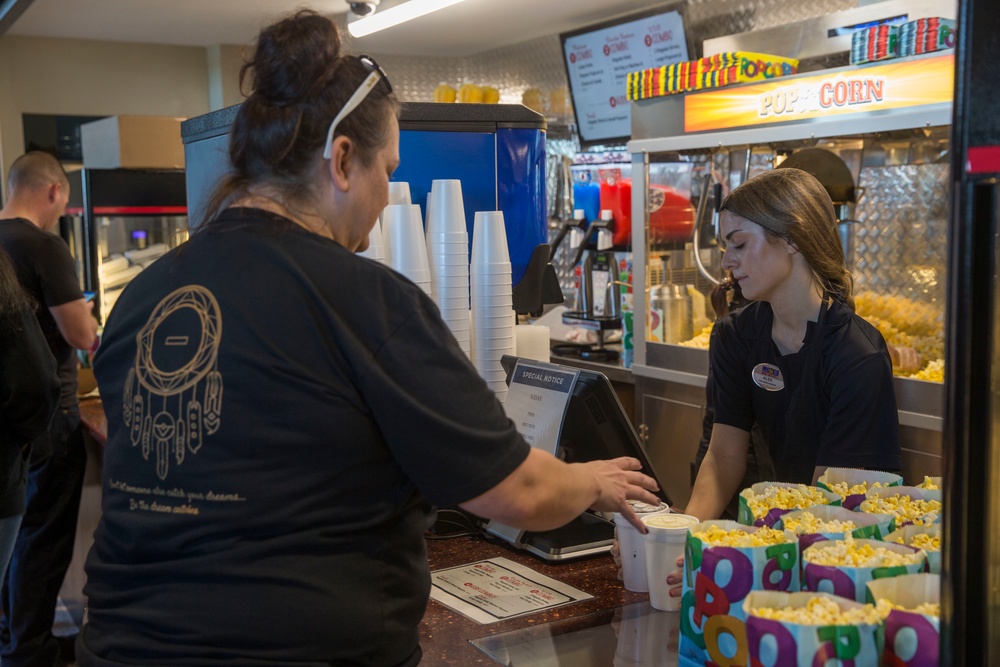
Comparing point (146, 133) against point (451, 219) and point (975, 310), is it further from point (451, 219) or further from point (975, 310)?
point (975, 310)

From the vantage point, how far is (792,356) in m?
2.37

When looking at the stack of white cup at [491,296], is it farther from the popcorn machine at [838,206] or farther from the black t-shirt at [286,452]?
the popcorn machine at [838,206]

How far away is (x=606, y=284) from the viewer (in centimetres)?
503

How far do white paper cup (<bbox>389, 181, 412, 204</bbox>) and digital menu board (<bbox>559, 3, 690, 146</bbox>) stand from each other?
3.61 metres

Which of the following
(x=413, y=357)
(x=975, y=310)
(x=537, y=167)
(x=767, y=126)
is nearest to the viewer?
(x=975, y=310)

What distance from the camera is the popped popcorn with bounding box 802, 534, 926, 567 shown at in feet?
3.78

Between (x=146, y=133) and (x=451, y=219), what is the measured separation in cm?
365

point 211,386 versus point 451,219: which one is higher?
point 451,219

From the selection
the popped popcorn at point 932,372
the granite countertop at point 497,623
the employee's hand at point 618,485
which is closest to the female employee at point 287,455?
the employee's hand at point 618,485

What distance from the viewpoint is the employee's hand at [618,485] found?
4.58 feet

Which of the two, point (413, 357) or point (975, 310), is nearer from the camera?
point (975, 310)

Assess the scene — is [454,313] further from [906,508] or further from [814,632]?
[814,632]

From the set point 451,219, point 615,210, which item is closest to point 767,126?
point 615,210

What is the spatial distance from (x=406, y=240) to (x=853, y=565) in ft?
4.04
